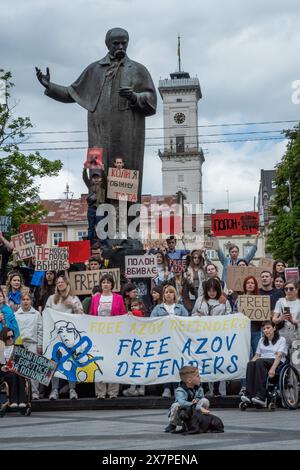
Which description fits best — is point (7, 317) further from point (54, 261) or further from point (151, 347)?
Result: point (54, 261)

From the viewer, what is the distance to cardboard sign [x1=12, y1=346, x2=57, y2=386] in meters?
14.2

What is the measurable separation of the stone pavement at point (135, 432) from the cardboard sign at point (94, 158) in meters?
6.54

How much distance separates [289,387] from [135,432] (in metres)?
3.76

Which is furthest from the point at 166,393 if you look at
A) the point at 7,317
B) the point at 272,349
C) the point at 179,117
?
the point at 179,117

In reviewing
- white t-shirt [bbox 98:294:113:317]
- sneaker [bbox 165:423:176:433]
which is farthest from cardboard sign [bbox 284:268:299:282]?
sneaker [bbox 165:423:176:433]

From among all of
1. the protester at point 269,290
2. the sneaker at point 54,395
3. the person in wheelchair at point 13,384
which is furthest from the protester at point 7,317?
the protester at point 269,290

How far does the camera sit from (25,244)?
1961cm

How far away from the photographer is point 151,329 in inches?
606

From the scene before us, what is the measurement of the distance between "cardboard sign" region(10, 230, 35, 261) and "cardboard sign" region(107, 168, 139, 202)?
5.36 ft

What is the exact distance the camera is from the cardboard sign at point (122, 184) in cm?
1984
